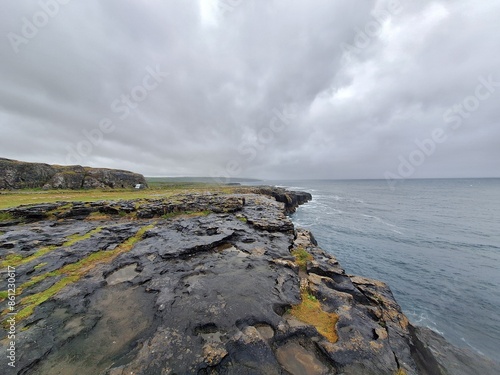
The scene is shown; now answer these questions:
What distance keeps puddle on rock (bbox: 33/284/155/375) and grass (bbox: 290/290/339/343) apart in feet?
18.5

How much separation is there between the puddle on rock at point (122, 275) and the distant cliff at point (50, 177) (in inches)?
2546

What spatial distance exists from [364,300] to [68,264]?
→ 646 inches

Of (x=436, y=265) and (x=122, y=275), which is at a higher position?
(x=122, y=275)

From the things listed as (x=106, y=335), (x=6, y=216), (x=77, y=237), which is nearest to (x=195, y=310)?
(x=106, y=335)

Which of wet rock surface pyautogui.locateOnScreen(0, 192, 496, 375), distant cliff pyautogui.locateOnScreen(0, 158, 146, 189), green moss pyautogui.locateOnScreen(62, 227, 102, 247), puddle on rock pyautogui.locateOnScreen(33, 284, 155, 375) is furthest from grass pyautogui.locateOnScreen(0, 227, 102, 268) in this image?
distant cliff pyautogui.locateOnScreen(0, 158, 146, 189)

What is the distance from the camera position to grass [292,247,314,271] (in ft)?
39.1

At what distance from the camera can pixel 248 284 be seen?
9.19 meters

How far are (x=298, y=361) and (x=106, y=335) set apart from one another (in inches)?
245

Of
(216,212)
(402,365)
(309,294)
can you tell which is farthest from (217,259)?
(216,212)

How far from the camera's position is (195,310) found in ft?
23.7

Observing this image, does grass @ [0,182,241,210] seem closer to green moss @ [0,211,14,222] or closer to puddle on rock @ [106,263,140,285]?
green moss @ [0,211,14,222]

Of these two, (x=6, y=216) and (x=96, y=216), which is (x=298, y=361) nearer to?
(x=96, y=216)

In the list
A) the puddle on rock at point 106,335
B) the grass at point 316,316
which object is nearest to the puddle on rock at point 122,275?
the puddle on rock at point 106,335

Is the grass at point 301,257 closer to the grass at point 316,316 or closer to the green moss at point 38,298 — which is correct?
the grass at point 316,316
